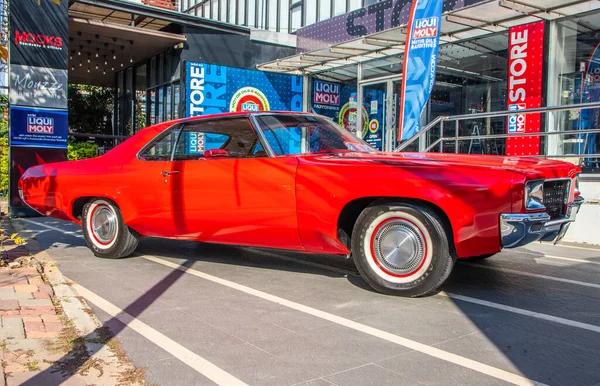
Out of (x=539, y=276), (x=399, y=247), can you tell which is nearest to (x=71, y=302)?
(x=399, y=247)

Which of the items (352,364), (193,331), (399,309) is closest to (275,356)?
(352,364)

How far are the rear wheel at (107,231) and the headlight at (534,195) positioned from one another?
4141 millimetres

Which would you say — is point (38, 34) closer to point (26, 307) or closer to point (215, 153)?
point (215, 153)

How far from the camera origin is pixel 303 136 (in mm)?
5301

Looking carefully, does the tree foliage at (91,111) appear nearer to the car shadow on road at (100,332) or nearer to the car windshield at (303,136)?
the car windshield at (303,136)

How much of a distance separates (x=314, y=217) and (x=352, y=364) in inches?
69.2

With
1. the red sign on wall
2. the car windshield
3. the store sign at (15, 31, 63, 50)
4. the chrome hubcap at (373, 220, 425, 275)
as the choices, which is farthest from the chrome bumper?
the store sign at (15, 31, 63, 50)

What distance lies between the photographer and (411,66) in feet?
32.6

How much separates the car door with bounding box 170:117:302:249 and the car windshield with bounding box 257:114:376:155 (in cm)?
16

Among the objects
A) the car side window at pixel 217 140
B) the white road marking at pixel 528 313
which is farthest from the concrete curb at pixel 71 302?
the white road marking at pixel 528 313

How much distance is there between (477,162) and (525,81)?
771 centimetres

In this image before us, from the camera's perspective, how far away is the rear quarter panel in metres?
3.98

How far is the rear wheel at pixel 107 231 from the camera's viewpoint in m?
6.10

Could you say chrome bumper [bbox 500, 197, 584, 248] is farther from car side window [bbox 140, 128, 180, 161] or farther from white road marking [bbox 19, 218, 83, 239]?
white road marking [bbox 19, 218, 83, 239]
